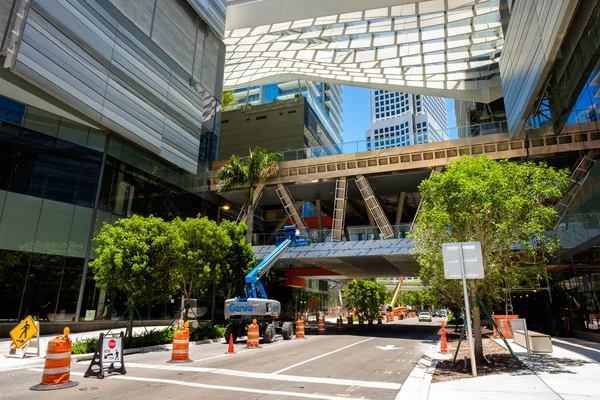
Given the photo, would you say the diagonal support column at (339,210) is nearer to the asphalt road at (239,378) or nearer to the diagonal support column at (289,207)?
the diagonal support column at (289,207)

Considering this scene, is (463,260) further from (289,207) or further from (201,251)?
(289,207)

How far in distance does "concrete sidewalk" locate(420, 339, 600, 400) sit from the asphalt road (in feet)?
4.38

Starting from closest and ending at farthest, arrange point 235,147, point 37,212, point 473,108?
point 37,212 < point 473,108 < point 235,147

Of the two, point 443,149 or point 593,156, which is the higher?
point 443,149

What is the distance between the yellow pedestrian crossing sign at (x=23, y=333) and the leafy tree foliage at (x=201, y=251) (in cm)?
813

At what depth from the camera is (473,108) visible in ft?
151

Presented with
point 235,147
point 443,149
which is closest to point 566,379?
point 443,149

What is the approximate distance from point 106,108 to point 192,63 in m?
12.2

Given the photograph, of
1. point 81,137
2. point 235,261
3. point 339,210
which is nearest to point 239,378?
point 235,261

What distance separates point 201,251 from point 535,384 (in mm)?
17509

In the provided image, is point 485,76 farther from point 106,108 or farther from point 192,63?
point 106,108

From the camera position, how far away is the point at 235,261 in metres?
25.4

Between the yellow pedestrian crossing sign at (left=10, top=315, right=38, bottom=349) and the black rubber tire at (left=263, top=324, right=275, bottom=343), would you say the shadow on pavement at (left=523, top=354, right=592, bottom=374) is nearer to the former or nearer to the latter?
the black rubber tire at (left=263, top=324, right=275, bottom=343)

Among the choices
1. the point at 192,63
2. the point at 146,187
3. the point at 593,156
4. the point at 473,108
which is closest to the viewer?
the point at 593,156
